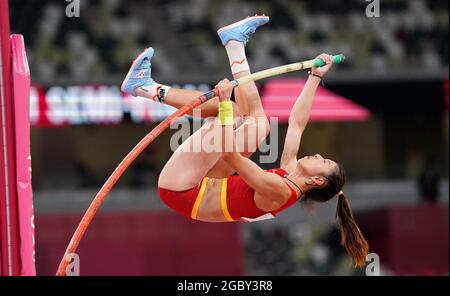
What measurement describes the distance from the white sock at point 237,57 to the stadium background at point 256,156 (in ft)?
21.2

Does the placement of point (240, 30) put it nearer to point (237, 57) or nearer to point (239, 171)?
point (237, 57)

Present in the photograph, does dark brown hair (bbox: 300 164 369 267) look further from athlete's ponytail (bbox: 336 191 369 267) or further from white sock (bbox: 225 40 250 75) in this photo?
white sock (bbox: 225 40 250 75)

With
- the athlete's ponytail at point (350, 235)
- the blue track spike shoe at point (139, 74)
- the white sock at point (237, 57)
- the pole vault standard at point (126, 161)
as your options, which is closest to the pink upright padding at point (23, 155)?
the pole vault standard at point (126, 161)

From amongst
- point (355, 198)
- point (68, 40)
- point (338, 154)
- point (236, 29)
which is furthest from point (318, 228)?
point (236, 29)

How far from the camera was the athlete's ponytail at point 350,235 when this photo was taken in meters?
7.15

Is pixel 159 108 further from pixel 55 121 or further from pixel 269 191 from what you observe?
pixel 269 191

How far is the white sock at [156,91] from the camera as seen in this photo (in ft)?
23.6

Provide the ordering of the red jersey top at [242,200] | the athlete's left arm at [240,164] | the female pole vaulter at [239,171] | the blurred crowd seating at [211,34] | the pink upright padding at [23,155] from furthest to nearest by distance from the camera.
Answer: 1. the blurred crowd seating at [211,34]
2. the red jersey top at [242,200]
3. the female pole vaulter at [239,171]
4. the athlete's left arm at [240,164]
5. the pink upright padding at [23,155]

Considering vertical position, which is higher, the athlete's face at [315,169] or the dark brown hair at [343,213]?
the athlete's face at [315,169]

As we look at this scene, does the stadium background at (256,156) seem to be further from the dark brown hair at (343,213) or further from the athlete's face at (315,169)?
the athlete's face at (315,169)

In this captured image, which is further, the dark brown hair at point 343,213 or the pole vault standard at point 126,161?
the dark brown hair at point 343,213

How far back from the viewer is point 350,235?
718 cm

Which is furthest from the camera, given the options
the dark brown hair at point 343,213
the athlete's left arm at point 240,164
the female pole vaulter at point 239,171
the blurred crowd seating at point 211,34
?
the blurred crowd seating at point 211,34

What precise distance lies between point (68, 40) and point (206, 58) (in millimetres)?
2113
